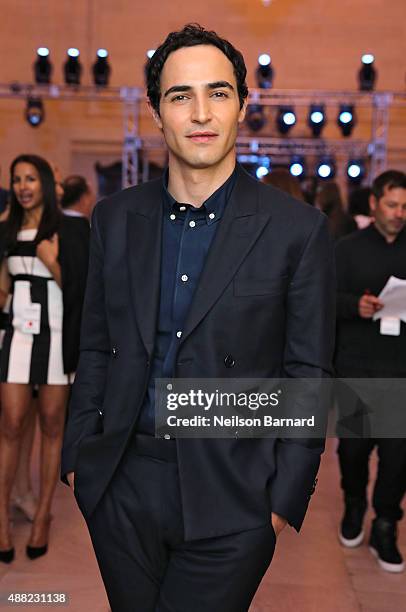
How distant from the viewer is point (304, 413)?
1.71 m

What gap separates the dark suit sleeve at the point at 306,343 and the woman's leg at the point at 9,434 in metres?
2.09

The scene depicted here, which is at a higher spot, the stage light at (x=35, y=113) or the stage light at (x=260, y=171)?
the stage light at (x=35, y=113)

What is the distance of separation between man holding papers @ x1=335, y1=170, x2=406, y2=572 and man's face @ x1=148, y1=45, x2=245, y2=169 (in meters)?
2.03

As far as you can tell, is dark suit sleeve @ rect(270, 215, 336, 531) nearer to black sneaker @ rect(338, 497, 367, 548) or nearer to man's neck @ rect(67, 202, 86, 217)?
black sneaker @ rect(338, 497, 367, 548)

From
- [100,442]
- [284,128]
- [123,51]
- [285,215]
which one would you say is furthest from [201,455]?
[123,51]

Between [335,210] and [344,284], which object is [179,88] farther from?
[335,210]

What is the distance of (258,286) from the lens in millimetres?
1664

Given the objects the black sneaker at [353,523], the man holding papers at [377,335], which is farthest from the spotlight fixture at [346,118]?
the black sneaker at [353,523]

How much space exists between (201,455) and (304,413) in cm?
24

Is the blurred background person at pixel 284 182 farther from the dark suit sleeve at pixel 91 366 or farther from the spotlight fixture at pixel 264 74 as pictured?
the spotlight fixture at pixel 264 74

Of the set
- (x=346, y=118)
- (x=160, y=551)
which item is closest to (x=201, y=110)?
(x=160, y=551)

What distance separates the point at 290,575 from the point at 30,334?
5.12 feet

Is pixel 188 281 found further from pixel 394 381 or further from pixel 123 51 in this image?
pixel 123 51

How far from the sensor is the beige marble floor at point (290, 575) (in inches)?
124
